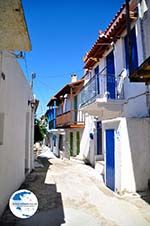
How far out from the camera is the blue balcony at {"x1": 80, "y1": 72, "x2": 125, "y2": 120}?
382 inches

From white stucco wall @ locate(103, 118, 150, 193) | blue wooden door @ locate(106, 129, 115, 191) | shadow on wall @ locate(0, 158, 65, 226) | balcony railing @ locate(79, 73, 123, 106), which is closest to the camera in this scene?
shadow on wall @ locate(0, 158, 65, 226)

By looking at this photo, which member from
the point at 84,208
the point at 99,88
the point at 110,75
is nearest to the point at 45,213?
the point at 84,208

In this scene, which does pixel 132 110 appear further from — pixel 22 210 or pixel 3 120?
pixel 22 210

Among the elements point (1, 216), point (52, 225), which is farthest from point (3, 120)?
point (52, 225)

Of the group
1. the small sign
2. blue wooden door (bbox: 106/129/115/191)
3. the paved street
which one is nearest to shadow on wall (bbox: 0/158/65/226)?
the paved street

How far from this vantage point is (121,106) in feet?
32.1

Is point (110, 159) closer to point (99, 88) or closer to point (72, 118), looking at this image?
point (99, 88)

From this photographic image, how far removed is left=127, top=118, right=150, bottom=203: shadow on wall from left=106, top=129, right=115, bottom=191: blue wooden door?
94 centimetres

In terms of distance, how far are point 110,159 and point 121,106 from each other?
285 centimetres

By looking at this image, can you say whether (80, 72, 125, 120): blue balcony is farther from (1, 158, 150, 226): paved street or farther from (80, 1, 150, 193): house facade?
(1, 158, 150, 226): paved street

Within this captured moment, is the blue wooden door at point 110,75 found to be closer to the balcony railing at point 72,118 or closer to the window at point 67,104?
the balcony railing at point 72,118

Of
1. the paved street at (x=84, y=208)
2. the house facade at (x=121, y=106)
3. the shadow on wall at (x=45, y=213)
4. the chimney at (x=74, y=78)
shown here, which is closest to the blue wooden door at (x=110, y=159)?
the house facade at (x=121, y=106)

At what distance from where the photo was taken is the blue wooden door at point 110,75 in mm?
10758

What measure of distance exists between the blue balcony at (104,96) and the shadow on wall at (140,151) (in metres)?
2.55
